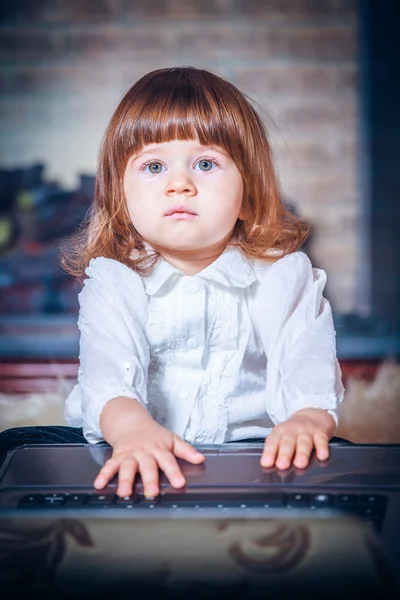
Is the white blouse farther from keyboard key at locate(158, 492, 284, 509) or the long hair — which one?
keyboard key at locate(158, 492, 284, 509)

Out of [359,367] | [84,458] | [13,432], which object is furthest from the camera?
[359,367]

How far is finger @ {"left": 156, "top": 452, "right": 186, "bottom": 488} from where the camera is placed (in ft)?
1.70

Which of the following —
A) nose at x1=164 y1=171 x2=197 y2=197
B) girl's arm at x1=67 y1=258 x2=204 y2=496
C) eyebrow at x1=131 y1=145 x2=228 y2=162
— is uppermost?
eyebrow at x1=131 y1=145 x2=228 y2=162

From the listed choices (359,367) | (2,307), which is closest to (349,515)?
(359,367)

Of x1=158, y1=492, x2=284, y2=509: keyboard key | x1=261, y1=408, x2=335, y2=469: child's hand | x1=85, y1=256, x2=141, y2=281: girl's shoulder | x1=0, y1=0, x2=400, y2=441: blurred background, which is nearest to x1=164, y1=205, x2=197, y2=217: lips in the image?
x1=85, y1=256, x2=141, y2=281: girl's shoulder

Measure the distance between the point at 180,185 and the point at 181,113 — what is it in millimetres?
85

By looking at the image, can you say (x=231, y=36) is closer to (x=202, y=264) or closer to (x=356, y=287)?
(x=356, y=287)

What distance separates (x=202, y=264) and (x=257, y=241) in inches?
2.8

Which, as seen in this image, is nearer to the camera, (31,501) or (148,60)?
(31,501)

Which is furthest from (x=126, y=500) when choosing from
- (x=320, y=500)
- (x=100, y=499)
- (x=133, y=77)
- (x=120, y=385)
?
(x=133, y=77)

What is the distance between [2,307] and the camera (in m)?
2.08

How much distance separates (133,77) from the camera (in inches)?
80.2

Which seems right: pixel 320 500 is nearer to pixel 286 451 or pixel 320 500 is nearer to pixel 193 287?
pixel 286 451

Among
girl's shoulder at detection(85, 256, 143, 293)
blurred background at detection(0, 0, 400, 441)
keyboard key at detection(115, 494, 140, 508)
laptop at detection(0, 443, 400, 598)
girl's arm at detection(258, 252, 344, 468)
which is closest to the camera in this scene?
laptop at detection(0, 443, 400, 598)
